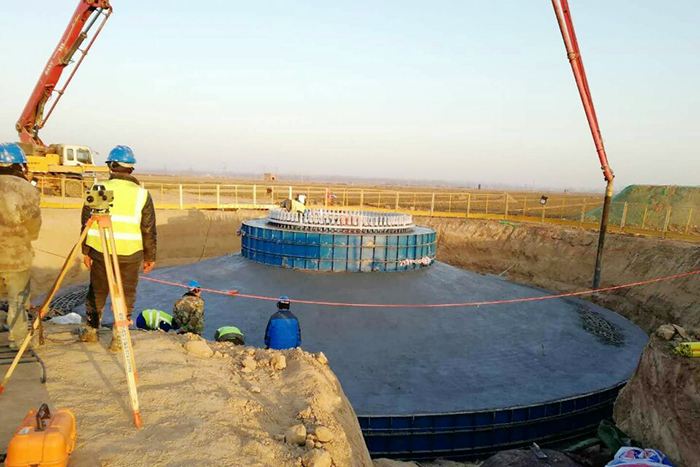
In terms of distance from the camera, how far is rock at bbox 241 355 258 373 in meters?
5.05

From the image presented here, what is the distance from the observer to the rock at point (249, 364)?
505cm

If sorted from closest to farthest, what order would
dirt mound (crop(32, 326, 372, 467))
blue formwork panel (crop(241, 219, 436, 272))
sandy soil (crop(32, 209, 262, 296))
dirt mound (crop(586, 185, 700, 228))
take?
dirt mound (crop(32, 326, 372, 467)), blue formwork panel (crop(241, 219, 436, 272)), sandy soil (crop(32, 209, 262, 296)), dirt mound (crop(586, 185, 700, 228))

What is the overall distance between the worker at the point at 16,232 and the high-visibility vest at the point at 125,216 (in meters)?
0.73

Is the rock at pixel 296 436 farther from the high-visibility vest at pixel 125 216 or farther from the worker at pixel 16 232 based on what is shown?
the worker at pixel 16 232

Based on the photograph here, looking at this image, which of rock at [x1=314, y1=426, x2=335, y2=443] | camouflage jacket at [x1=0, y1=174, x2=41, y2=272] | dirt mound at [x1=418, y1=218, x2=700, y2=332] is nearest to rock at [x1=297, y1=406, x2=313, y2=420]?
rock at [x1=314, y1=426, x2=335, y2=443]

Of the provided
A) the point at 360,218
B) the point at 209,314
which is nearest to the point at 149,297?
the point at 209,314

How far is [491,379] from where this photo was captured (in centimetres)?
966

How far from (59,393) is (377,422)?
18.8ft

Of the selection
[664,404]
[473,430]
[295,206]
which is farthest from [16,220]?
[664,404]

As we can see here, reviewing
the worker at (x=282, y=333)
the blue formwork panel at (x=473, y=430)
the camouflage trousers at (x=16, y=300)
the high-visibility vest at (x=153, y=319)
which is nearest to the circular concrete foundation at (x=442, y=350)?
the blue formwork panel at (x=473, y=430)

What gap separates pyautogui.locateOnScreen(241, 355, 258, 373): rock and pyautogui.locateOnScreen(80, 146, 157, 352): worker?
4.82 ft

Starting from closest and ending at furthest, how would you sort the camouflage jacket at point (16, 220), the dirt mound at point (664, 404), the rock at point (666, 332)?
the camouflage jacket at point (16, 220)
the dirt mound at point (664, 404)
the rock at point (666, 332)

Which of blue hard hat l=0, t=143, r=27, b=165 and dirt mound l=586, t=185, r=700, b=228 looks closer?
blue hard hat l=0, t=143, r=27, b=165

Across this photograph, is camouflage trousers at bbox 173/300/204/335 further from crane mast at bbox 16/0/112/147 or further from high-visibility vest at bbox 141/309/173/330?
crane mast at bbox 16/0/112/147
